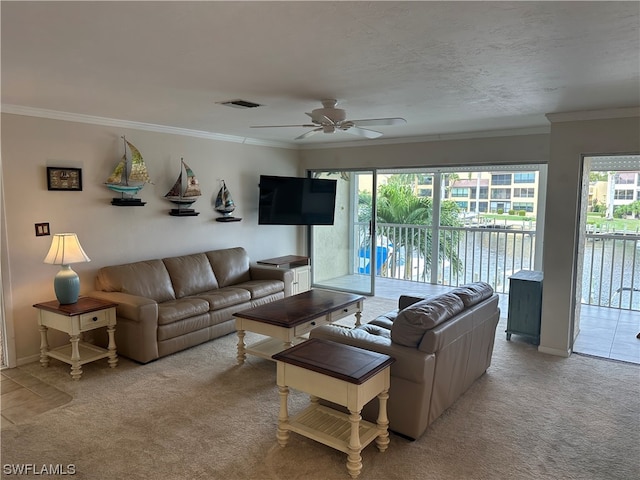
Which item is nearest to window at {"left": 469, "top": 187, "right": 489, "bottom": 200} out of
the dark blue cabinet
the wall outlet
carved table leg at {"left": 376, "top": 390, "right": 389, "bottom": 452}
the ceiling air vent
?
the dark blue cabinet

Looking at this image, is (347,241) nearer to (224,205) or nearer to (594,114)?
(224,205)

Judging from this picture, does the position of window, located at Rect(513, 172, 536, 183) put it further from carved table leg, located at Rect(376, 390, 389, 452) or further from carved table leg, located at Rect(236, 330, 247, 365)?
carved table leg, located at Rect(376, 390, 389, 452)

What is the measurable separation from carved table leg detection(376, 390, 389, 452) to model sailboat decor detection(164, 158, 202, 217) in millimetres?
3478

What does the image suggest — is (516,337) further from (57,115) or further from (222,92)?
(57,115)

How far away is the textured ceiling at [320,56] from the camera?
1788 mm

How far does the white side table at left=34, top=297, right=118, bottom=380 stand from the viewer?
12.0 feet

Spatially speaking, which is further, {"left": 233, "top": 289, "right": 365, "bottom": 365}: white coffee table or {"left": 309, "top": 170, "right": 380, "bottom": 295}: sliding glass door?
{"left": 309, "top": 170, "right": 380, "bottom": 295}: sliding glass door

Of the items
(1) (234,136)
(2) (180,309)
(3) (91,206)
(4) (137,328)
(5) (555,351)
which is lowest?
(5) (555,351)

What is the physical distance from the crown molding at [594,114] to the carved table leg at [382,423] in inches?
120

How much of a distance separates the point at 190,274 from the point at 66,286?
136 cm

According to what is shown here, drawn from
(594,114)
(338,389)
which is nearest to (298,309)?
(338,389)

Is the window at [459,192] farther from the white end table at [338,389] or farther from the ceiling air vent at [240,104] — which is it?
the white end table at [338,389]

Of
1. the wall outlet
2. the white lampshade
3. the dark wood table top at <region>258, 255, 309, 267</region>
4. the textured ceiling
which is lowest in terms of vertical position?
the dark wood table top at <region>258, 255, 309, 267</region>

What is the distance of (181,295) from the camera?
4754mm
